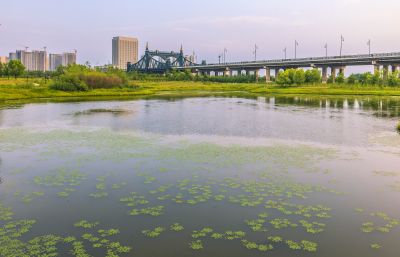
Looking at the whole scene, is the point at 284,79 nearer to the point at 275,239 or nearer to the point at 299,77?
the point at 299,77

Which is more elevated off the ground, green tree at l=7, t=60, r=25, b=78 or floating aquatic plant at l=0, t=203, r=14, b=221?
green tree at l=7, t=60, r=25, b=78

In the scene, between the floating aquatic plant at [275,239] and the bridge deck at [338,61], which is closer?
the floating aquatic plant at [275,239]

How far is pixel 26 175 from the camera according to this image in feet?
67.3

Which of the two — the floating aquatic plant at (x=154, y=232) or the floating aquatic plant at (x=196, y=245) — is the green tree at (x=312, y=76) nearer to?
the floating aquatic plant at (x=154, y=232)

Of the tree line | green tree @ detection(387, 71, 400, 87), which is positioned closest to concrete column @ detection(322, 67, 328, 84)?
green tree @ detection(387, 71, 400, 87)

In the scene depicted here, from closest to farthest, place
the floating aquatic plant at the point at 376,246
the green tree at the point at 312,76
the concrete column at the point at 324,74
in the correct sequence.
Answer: the floating aquatic plant at the point at 376,246, the green tree at the point at 312,76, the concrete column at the point at 324,74

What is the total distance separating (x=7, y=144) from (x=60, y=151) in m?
5.24

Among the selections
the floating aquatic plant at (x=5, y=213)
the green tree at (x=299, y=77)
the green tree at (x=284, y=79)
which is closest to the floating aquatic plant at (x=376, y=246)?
the floating aquatic plant at (x=5, y=213)

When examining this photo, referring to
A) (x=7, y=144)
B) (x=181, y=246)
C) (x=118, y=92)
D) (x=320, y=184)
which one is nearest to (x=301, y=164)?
(x=320, y=184)

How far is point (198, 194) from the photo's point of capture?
57.8 feet

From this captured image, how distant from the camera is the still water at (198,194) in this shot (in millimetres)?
12695

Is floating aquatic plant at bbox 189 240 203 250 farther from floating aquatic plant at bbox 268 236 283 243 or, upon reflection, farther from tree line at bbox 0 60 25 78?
tree line at bbox 0 60 25 78

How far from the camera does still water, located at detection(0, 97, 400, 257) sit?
12695 millimetres

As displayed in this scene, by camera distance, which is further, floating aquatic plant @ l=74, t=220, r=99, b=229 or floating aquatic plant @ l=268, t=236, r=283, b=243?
floating aquatic plant @ l=74, t=220, r=99, b=229
